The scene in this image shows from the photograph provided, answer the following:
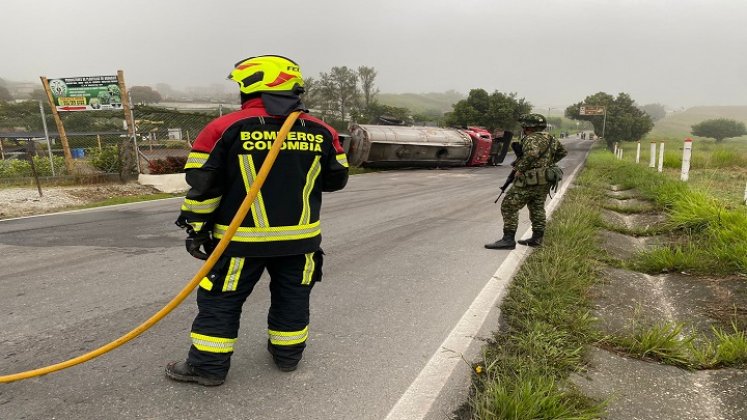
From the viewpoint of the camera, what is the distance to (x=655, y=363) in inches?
104

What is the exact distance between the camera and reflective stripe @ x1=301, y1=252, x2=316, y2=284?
8.30 ft

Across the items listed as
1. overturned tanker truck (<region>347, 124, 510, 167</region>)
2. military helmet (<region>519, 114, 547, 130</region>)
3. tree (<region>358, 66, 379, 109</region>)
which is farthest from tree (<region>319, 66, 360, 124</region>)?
military helmet (<region>519, 114, 547, 130</region>)

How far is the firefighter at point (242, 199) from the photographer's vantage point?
7.35 ft

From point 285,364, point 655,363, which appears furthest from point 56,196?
point 655,363

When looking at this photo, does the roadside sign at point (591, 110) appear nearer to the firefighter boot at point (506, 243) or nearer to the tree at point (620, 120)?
the tree at point (620, 120)

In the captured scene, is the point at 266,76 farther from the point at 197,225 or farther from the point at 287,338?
the point at 287,338

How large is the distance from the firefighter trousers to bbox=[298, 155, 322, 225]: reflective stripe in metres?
0.21

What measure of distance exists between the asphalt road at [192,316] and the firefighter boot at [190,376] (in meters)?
0.04

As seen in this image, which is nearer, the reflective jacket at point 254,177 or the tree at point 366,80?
the reflective jacket at point 254,177

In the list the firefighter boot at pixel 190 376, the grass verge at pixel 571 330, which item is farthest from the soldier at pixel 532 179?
the firefighter boot at pixel 190 376

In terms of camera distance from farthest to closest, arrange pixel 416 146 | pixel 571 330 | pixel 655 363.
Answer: pixel 416 146 < pixel 571 330 < pixel 655 363

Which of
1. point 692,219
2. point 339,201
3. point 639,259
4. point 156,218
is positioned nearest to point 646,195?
point 692,219

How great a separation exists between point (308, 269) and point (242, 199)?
1.82 feet

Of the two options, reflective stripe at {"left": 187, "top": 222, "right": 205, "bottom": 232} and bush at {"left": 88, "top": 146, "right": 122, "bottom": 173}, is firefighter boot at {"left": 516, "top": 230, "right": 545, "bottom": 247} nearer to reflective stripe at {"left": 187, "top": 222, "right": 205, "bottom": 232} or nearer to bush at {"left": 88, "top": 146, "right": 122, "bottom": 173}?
reflective stripe at {"left": 187, "top": 222, "right": 205, "bottom": 232}
